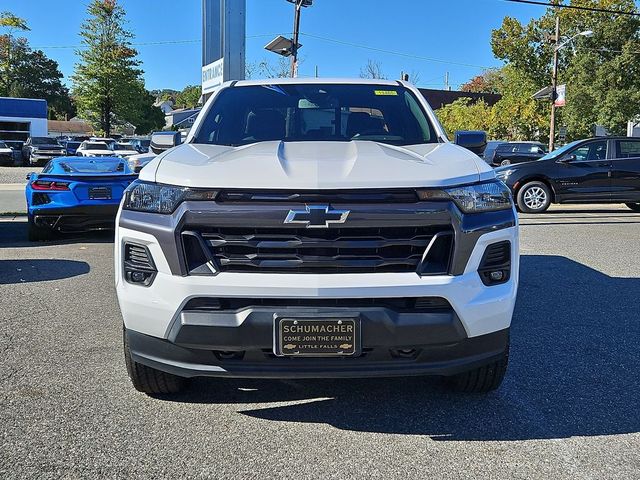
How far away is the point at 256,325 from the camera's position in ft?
9.19

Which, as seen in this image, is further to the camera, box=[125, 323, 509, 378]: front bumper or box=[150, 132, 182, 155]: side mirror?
box=[150, 132, 182, 155]: side mirror

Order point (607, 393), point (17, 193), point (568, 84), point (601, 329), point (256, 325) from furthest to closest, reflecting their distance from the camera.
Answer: point (568, 84) → point (17, 193) → point (601, 329) → point (607, 393) → point (256, 325)

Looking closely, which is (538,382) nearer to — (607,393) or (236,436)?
(607,393)

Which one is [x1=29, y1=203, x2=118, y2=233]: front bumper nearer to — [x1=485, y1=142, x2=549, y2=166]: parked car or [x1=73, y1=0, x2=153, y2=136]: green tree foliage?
[x1=485, y1=142, x2=549, y2=166]: parked car

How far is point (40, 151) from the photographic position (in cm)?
3341

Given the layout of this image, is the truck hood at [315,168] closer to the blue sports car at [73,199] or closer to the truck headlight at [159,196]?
the truck headlight at [159,196]

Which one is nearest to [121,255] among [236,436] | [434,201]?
[236,436]

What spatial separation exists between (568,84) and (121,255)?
134 ft

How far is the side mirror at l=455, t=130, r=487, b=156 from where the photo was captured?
14.7 ft

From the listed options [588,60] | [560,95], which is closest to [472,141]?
[560,95]

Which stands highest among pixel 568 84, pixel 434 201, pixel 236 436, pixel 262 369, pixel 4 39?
pixel 4 39

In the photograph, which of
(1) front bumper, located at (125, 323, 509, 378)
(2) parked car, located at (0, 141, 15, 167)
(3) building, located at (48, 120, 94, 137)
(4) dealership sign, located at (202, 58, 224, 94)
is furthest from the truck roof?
(3) building, located at (48, 120, 94, 137)

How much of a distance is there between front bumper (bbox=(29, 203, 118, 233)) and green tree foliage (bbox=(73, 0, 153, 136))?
44.6m

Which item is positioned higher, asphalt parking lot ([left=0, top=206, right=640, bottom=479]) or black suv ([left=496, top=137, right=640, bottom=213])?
black suv ([left=496, top=137, right=640, bottom=213])
